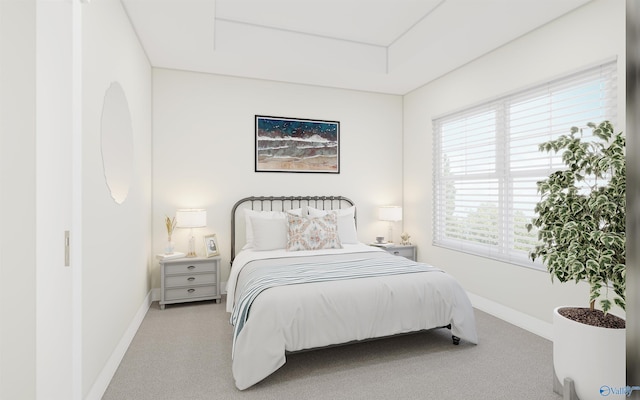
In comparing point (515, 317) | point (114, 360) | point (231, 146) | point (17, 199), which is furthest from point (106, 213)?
point (515, 317)

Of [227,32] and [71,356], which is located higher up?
[227,32]

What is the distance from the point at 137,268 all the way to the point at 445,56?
3.81 metres

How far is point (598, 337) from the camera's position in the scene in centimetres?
188

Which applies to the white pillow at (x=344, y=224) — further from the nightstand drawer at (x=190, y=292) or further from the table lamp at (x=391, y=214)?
the nightstand drawer at (x=190, y=292)

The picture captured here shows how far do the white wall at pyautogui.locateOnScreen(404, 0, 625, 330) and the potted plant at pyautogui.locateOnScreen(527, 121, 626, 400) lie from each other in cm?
78

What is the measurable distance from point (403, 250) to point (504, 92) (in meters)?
2.31

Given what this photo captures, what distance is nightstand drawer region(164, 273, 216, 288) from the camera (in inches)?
150

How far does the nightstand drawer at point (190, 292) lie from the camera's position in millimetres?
3816

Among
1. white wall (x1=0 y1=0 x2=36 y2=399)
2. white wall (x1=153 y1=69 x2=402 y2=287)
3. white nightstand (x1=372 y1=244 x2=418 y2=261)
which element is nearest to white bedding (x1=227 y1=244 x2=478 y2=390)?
white wall (x1=0 y1=0 x2=36 y2=399)

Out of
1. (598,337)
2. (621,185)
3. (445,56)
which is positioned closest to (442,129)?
(445,56)

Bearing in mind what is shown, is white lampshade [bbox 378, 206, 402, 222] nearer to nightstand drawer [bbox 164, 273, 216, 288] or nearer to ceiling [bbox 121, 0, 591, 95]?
ceiling [bbox 121, 0, 591, 95]

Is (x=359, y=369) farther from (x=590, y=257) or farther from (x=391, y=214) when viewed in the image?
(x=391, y=214)

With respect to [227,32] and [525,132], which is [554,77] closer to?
[525,132]

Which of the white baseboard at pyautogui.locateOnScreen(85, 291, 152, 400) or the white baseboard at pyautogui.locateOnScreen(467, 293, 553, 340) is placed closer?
the white baseboard at pyautogui.locateOnScreen(85, 291, 152, 400)
